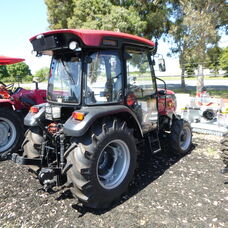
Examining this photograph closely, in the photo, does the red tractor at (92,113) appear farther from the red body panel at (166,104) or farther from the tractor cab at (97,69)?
the red body panel at (166,104)

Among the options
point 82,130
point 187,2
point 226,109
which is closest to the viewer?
point 82,130

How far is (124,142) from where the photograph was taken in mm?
3033

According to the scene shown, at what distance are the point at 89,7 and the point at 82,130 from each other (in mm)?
11549

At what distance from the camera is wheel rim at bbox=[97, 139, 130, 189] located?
121 inches

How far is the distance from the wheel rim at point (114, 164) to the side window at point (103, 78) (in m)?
0.63

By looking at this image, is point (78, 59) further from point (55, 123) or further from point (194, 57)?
point (194, 57)

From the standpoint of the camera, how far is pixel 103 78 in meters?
3.06

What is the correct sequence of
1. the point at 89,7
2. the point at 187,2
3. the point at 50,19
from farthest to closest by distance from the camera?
the point at 50,19
the point at 89,7
the point at 187,2

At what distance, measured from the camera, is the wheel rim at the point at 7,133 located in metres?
4.75

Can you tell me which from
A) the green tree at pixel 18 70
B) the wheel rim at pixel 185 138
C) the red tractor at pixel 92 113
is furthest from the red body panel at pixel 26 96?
the green tree at pixel 18 70

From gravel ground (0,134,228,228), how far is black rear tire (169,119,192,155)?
1.34ft

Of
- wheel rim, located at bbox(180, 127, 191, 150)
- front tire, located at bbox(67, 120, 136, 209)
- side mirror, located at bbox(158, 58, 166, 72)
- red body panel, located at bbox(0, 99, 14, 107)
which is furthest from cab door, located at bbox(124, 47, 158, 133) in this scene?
red body panel, located at bbox(0, 99, 14, 107)

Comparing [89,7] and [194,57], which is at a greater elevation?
[89,7]

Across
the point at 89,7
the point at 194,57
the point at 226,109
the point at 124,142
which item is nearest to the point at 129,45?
the point at 124,142
